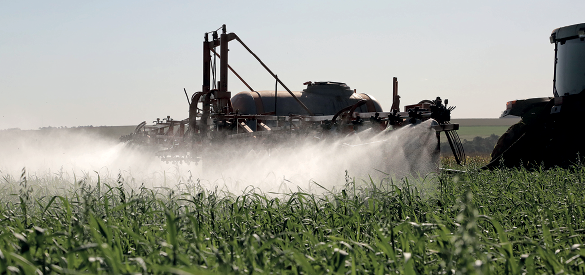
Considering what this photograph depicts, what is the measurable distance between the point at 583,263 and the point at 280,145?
6772mm

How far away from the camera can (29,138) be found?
66.6 feet

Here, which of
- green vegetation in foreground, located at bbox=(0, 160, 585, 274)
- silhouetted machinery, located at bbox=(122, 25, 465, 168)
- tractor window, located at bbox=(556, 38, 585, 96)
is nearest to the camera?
green vegetation in foreground, located at bbox=(0, 160, 585, 274)

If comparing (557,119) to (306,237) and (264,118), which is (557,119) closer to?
(264,118)

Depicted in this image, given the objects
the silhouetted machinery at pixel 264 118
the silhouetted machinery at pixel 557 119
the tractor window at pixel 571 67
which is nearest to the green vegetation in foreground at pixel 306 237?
the silhouetted machinery at pixel 264 118

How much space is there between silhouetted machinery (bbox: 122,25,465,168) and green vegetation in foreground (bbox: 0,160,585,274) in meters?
2.87

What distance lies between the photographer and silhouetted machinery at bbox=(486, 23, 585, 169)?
878 centimetres

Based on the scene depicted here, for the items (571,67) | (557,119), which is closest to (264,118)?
(557,119)

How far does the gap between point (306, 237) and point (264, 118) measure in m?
6.94

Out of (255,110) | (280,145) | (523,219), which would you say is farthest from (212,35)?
(523,219)

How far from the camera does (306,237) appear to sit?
3.26 meters

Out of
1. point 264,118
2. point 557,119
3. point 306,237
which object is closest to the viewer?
point 306,237

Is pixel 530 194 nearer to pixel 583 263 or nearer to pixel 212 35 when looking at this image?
pixel 583 263

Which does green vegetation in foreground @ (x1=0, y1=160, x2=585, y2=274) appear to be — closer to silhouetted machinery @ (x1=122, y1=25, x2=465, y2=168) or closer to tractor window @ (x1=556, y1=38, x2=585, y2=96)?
silhouetted machinery @ (x1=122, y1=25, x2=465, y2=168)

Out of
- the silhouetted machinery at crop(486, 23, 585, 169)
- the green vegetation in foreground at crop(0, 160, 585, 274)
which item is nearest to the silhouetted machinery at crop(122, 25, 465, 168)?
the silhouetted machinery at crop(486, 23, 585, 169)
